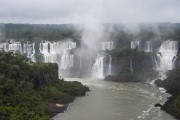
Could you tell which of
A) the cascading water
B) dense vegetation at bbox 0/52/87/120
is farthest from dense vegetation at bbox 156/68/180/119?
the cascading water

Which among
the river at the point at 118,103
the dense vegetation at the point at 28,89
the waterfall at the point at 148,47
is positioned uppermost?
the waterfall at the point at 148,47

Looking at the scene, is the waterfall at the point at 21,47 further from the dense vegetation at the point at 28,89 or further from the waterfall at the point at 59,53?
the dense vegetation at the point at 28,89

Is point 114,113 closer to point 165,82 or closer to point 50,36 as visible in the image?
point 165,82

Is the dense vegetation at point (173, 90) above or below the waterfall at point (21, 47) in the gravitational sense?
below

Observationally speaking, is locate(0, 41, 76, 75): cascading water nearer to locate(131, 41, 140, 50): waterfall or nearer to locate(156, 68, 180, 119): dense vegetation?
locate(131, 41, 140, 50): waterfall

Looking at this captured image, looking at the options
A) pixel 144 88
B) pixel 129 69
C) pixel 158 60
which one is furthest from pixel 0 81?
pixel 158 60

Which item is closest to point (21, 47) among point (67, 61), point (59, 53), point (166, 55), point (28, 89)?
point (59, 53)

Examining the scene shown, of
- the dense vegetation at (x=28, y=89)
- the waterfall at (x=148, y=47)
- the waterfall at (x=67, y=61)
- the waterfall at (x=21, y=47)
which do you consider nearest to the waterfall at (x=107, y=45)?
the waterfall at (x=148, y=47)
